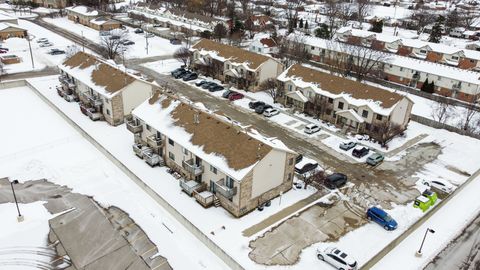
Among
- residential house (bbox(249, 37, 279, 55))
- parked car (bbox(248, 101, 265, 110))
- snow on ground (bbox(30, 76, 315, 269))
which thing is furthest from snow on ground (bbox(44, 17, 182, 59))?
snow on ground (bbox(30, 76, 315, 269))

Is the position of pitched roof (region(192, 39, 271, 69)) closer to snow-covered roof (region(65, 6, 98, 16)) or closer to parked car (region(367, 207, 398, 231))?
parked car (region(367, 207, 398, 231))

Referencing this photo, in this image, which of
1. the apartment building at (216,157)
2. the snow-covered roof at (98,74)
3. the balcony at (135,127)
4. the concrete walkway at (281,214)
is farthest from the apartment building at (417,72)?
the balcony at (135,127)

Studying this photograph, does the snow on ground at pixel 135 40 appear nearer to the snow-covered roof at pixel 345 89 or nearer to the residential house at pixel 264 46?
the residential house at pixel 264 46

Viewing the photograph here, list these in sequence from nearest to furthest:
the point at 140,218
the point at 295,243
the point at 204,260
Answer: the point at 204,260, the point at 295,243, the point at 140,218

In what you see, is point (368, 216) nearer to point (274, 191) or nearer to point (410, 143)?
point (274, 191)

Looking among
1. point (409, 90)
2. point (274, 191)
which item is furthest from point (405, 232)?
point (409, 90)
